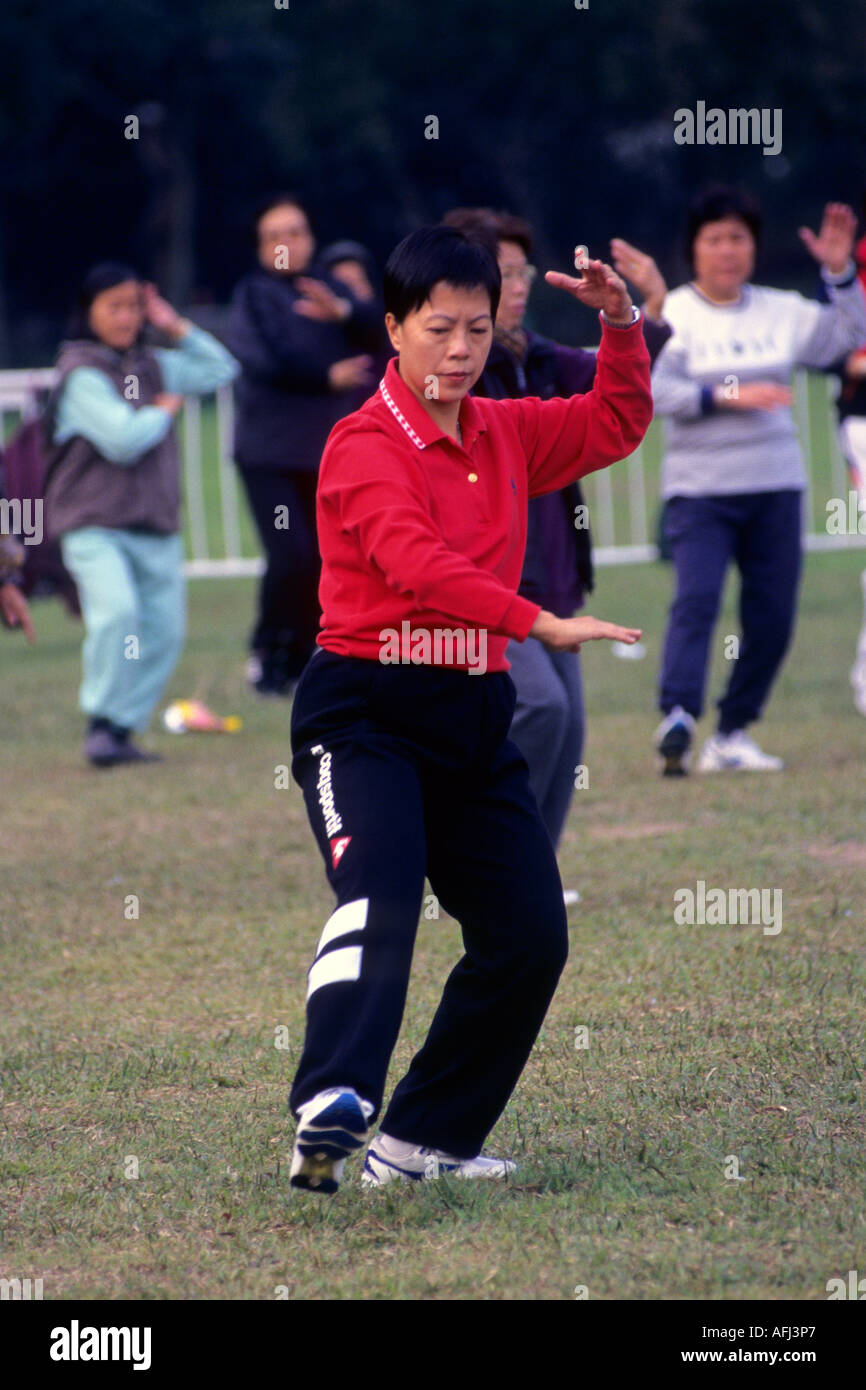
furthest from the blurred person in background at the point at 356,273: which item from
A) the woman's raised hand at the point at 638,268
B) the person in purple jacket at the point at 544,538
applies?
the woman's raised hand at the point at 638,268

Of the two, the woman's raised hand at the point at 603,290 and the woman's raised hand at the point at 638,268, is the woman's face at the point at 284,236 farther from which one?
the woman's raised hand at the point at 603,290

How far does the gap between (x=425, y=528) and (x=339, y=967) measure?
75cm

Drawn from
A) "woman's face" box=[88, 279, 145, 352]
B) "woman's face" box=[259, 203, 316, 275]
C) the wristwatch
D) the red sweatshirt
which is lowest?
the red sweatshirt

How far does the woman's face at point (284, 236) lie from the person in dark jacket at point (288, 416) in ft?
0.50

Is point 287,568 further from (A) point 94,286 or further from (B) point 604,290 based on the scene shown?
(B) point 604,290

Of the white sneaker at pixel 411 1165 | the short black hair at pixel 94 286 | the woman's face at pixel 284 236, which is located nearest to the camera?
the white sneaker at pixel 411 1165

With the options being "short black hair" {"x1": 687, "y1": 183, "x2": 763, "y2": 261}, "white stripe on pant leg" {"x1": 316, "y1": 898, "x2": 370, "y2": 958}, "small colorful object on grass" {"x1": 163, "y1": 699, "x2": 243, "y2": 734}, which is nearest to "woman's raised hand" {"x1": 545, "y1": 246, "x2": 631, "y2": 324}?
"white stripe on pant leg" {"x1": 316, "y1": 898, "x2": 370, "y2": 958}

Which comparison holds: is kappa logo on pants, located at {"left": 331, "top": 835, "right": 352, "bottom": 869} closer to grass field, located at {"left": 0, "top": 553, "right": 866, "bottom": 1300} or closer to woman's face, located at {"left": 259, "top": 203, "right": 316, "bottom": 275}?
grass field, located at {"left": 0, "top": 553, "right": 866, "bottom": 1300}

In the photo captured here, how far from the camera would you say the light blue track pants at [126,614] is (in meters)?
8.70

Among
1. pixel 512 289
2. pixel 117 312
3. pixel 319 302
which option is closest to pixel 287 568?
pixel 319 302

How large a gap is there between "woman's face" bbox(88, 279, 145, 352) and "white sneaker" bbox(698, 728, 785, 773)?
10.4ft

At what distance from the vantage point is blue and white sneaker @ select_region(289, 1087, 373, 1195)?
3.14m

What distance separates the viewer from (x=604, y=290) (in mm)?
3734
